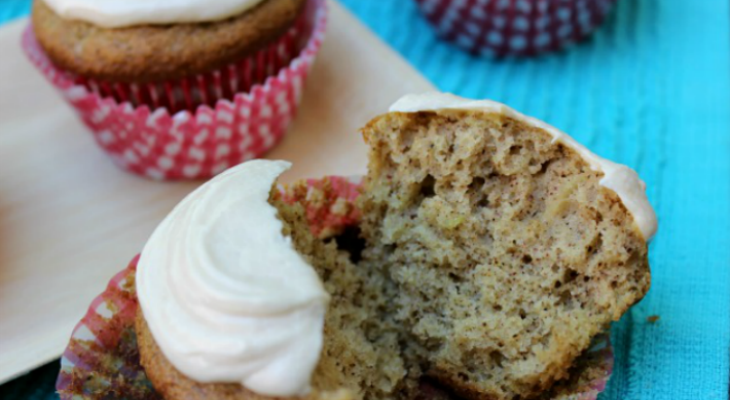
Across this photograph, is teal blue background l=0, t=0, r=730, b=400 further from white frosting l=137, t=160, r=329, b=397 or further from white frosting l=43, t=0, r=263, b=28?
white frosting l=43, t=0, r=263, b=28

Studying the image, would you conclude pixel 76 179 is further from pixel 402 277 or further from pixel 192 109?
pixel 402 277

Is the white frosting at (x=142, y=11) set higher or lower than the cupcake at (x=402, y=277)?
higher

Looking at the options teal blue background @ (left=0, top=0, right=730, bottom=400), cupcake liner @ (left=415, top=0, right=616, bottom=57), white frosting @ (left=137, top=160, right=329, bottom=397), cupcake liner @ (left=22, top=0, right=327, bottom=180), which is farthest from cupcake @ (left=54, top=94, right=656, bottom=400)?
cupcake liner @ (left=415, top=0, right=616, bottom=57)

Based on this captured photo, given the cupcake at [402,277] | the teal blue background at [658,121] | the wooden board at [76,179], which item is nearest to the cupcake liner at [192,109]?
the wooden board at [76,179]

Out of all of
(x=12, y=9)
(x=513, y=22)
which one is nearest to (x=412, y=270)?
(x=513, y=22)

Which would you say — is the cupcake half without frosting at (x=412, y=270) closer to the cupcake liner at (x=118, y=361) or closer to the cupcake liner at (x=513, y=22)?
the cupcake liner at (x=118, y=361)

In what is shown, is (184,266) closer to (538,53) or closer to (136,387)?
(136,387)

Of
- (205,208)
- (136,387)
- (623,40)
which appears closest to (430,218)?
(205,208)
